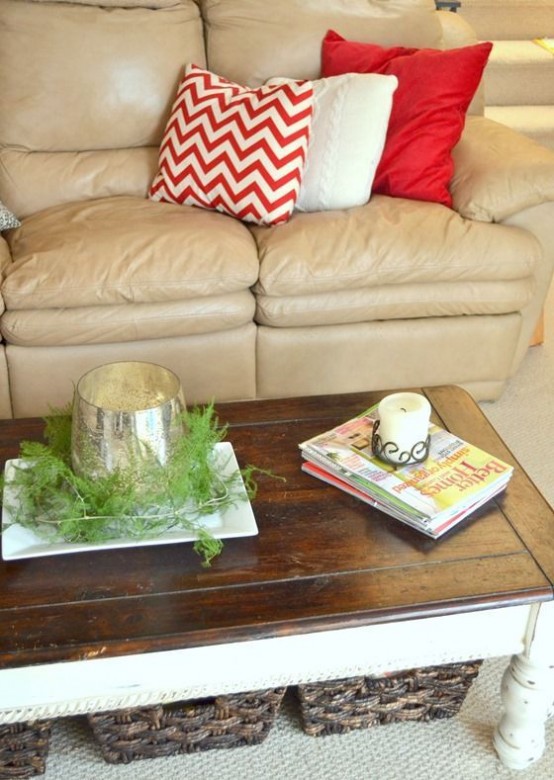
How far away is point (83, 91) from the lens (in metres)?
2.46

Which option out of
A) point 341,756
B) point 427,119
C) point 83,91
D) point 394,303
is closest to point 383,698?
point 341,756

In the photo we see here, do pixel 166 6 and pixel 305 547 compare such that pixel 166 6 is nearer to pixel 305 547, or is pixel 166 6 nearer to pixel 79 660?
pixel 305 547

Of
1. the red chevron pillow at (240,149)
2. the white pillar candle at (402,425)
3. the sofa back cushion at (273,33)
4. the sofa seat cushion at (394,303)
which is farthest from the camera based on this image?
the sofa back cushion at (273,33)

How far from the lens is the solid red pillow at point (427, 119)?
2396mm

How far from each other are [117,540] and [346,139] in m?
1.42

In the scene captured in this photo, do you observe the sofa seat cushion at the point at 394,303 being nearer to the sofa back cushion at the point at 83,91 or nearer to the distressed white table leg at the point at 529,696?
the sofa back cushion at the point at 83,91

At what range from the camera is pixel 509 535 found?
4.36ft

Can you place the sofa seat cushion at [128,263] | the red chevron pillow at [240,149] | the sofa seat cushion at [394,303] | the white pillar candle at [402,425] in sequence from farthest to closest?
the red chevron pillow at [240,149], the sofa seat cushion at [394,303], the sofa seat cushion at [128,263], the white pillar candle at [402,425]

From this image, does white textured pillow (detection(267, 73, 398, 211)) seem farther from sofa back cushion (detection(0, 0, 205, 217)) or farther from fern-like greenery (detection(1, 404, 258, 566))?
fern-like greenery (detection(1, 404, 258, 566))

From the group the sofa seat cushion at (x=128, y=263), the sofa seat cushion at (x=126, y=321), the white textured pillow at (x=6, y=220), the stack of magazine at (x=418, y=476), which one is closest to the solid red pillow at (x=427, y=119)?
the sofa seat cushion at (x=128, y=263)

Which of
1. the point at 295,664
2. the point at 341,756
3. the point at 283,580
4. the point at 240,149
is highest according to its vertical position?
the point at 240,149

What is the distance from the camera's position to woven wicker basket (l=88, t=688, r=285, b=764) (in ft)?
4.46

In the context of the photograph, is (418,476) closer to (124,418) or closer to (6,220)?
(124,418)

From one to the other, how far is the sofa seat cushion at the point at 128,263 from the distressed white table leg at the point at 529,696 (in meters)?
1.11
